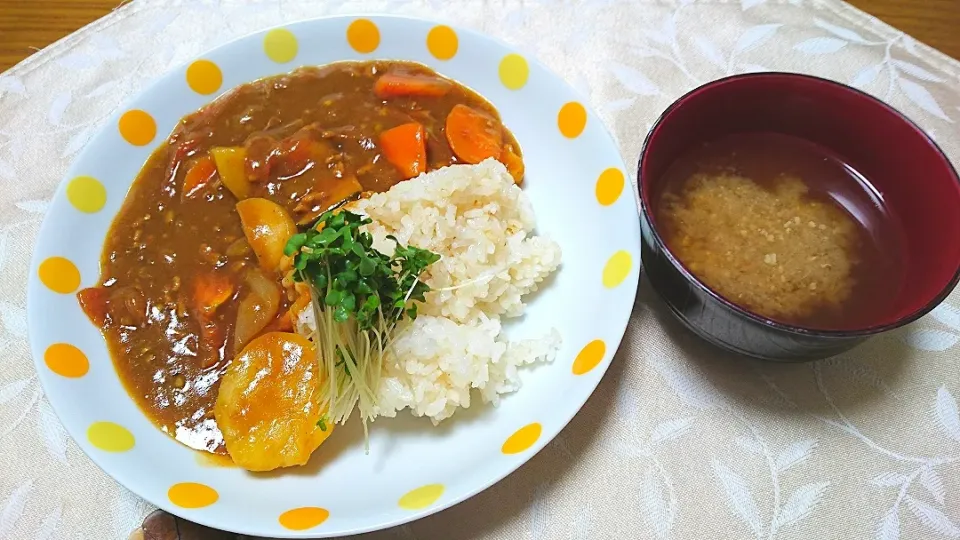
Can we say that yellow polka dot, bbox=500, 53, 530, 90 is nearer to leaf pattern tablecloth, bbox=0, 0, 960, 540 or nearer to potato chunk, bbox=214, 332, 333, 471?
leaf pattern tablecloth, bbox=0, 0, 960, 540

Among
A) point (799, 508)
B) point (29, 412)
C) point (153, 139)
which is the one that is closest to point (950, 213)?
point (799, 508)

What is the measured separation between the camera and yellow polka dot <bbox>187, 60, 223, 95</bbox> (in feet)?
8.63

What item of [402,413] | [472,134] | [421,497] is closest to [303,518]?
[421,497]

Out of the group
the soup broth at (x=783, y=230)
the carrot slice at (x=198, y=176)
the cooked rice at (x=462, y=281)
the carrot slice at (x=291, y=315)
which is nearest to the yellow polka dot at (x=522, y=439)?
the cooked rice at (x=462, y=281)

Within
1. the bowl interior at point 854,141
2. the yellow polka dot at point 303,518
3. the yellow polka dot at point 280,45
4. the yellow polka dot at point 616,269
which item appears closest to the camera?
the yellow polka dot at point 303,518

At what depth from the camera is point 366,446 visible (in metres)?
2.03

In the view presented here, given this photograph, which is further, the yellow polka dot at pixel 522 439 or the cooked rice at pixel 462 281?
the cooked rice at pixel 462 281

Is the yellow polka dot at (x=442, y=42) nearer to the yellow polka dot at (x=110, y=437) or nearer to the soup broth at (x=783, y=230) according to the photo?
the soup broth at (x=783, y=230)

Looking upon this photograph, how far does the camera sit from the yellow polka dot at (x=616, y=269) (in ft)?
7.04

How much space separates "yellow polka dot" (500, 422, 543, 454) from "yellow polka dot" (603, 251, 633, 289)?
0.52 m

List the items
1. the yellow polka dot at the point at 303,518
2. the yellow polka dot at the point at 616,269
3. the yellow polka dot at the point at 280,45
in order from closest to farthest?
the yellow polka dot at the point at 303,518, the yellow polka dot at the point at 616,269, the yellow polka dot at the point at 280,45

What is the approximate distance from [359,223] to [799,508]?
1.55m

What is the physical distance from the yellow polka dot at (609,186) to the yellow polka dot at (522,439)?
81cm

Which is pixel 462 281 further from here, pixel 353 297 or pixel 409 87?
pixel 409 87
